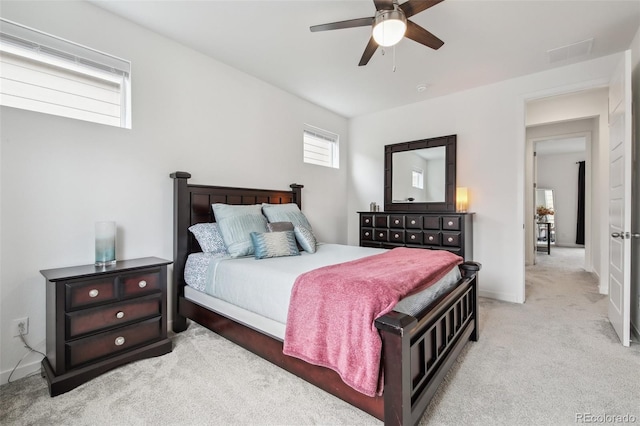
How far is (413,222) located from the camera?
151 inches

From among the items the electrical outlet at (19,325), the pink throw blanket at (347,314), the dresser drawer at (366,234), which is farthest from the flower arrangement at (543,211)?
the electrical outlet at (19,325)

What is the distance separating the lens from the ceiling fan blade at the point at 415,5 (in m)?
1.80

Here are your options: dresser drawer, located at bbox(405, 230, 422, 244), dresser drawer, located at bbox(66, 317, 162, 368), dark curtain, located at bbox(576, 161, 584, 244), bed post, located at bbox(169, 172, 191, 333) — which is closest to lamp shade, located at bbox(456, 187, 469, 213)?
dresser drawer, located at bbox(405, 230, 422, 244)

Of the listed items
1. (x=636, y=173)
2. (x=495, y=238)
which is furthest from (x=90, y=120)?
(x=636, y=173)

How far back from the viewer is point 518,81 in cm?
345

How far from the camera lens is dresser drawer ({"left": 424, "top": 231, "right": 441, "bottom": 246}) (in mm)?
3627

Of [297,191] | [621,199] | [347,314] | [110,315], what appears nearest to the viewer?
[347,314]

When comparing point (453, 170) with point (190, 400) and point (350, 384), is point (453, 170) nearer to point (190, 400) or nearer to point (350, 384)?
point (350, 384)

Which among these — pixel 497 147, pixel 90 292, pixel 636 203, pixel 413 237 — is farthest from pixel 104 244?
pixel 636 203

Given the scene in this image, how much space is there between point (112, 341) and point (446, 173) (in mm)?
3991

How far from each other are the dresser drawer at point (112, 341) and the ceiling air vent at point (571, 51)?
14.3ft

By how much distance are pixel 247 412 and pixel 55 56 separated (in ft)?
9.26

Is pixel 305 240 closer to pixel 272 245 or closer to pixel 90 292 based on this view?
pixel 272 245

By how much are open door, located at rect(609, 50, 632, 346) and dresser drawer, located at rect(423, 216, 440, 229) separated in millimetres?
1553
